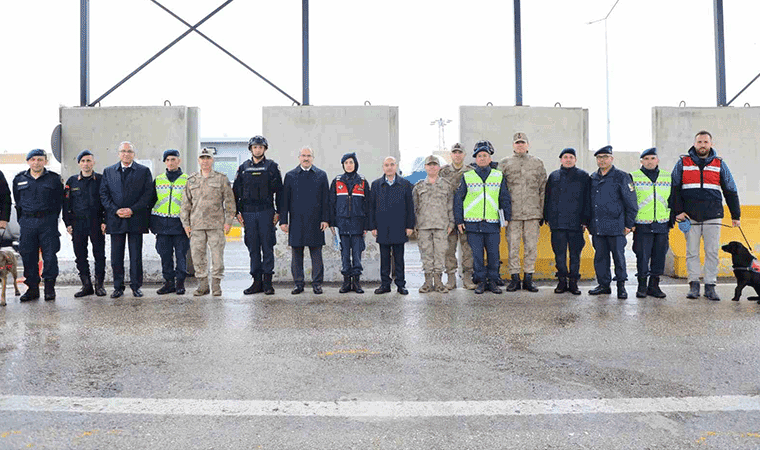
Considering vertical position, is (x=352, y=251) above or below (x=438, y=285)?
above

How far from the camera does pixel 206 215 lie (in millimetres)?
7340

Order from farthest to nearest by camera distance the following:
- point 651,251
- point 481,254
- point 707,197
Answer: point 481,254 → point 651,251 → point 707,197

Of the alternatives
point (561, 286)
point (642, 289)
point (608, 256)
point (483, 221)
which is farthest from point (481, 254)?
point (642, 289)

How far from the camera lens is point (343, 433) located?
9.97 ft

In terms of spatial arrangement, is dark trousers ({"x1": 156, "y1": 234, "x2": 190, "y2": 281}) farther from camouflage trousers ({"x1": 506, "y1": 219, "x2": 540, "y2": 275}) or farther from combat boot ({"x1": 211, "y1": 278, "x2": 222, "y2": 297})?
camouflage trousers ({"x1": 506, "y1": 219, "x2": 540, "y2": 275})

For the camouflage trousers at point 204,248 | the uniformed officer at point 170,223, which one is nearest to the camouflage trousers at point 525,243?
the camouflage trousers at point 204,248

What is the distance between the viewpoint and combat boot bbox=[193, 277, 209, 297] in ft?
24.2

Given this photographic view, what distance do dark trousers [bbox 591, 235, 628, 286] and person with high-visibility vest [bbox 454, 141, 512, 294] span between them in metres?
1.21

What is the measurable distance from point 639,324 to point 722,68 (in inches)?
244

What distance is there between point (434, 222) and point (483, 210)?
66 centimetres

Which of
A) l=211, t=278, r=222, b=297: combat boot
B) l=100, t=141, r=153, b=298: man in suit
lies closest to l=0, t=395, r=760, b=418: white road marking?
l=211, t=278, r=222, b=297: combat boot

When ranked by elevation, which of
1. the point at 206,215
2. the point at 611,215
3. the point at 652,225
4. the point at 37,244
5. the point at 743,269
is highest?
the point at 206,215

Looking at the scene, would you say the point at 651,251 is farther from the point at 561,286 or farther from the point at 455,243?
the point at 455,243

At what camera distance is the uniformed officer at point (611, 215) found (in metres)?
7.01
